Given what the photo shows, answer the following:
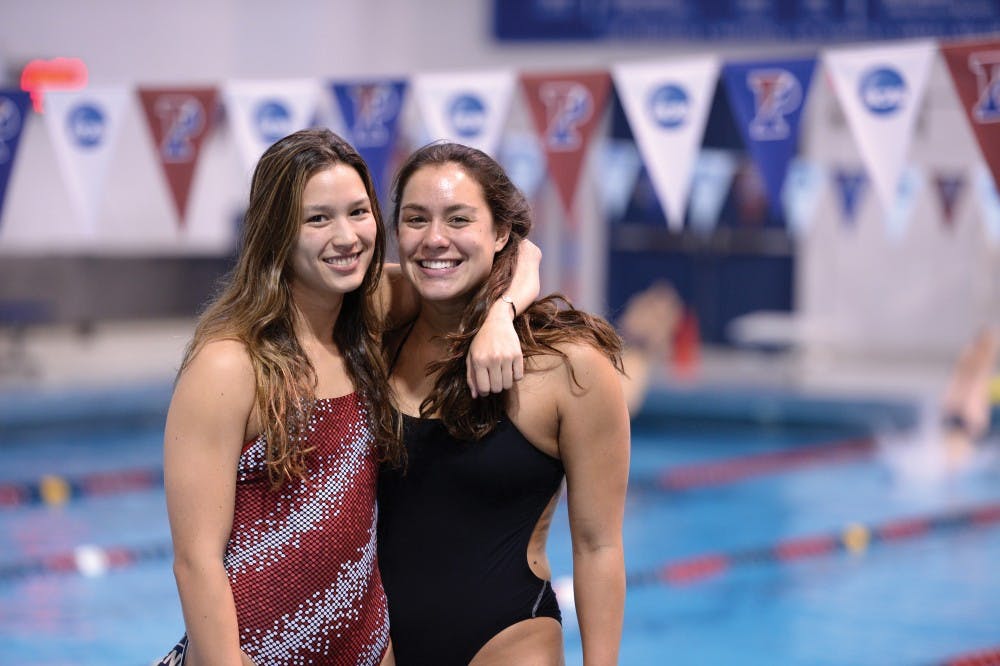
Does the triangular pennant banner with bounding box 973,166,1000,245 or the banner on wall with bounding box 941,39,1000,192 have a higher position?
the banner on wall with bounding box 941,39,1000,192

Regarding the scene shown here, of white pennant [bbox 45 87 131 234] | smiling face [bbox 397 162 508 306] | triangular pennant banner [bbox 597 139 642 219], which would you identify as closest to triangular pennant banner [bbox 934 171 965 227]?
triangular pennant banner [bbox 597 139 642 219]

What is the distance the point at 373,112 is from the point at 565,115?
0.94 metres

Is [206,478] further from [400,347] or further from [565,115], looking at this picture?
[565,115]

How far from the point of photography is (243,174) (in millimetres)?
13305

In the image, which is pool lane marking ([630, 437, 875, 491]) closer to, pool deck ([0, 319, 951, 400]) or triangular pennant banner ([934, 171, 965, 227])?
pool deck ([0, 319, 951, 400])

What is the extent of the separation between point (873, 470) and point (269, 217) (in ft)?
25.9

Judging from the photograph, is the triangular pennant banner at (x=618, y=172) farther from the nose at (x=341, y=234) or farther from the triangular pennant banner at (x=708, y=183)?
the nose at (x=341, y=234)

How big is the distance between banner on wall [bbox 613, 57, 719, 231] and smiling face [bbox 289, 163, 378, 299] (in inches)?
132

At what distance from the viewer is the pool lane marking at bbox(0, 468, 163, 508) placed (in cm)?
755

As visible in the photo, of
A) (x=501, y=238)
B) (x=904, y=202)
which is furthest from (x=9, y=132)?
(x=904, y=202)

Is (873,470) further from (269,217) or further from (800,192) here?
(269,217)

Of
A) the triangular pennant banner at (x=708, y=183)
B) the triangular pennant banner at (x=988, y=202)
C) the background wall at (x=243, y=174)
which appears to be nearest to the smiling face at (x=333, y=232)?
the triangular pennant banner at (x=988, y=202)

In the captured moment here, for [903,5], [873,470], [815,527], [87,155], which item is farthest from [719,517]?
[903,5]

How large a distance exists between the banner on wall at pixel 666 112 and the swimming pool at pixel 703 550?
1963mm
